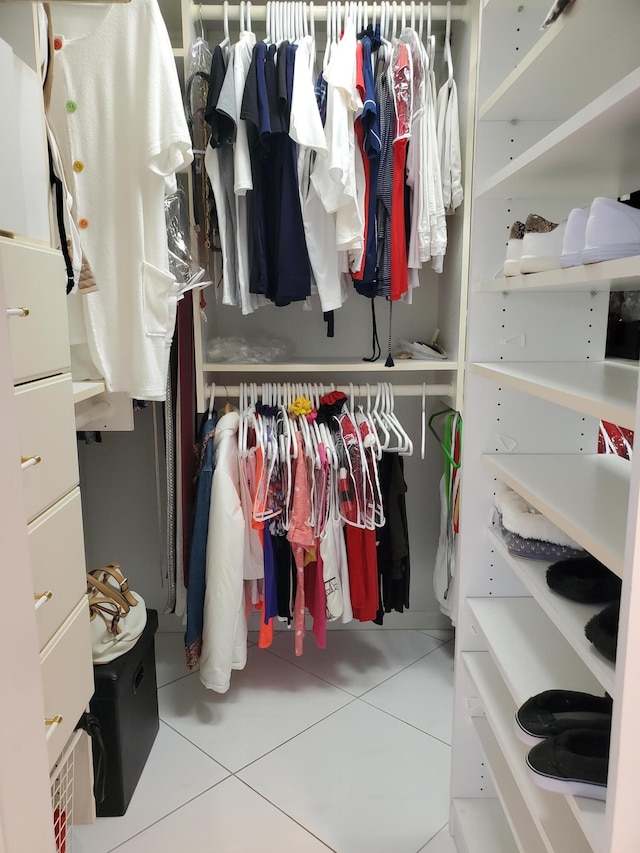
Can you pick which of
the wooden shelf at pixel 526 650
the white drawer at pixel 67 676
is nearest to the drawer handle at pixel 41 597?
the white drawer at pixel 67 676

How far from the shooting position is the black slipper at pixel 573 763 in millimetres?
871

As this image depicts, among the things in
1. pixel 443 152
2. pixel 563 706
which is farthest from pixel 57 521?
pixel 443 152

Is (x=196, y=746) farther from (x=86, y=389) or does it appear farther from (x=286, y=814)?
(x=86, y=389)

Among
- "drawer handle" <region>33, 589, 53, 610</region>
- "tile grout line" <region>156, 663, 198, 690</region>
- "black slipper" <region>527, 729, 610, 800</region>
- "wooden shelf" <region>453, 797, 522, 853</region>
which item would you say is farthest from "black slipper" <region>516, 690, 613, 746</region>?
"tile grout line" <region>156, 663, 198, 690</region>

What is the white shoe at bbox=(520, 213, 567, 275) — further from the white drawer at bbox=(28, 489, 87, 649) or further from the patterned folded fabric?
the white drawer at bbox=(28, 489, 87, 649)

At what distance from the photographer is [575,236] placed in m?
0.91

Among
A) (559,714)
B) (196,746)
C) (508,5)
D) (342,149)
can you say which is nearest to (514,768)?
(559,714)

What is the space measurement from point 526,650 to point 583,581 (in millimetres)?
248

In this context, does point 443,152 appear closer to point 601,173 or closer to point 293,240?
point 293,240

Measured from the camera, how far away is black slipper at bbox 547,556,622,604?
1.01 meters

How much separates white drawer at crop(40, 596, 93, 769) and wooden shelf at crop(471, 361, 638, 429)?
1.02 meters

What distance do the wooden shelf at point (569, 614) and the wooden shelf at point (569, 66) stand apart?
855 mm

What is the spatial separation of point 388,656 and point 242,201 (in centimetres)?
168

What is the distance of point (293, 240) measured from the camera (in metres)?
1.84
